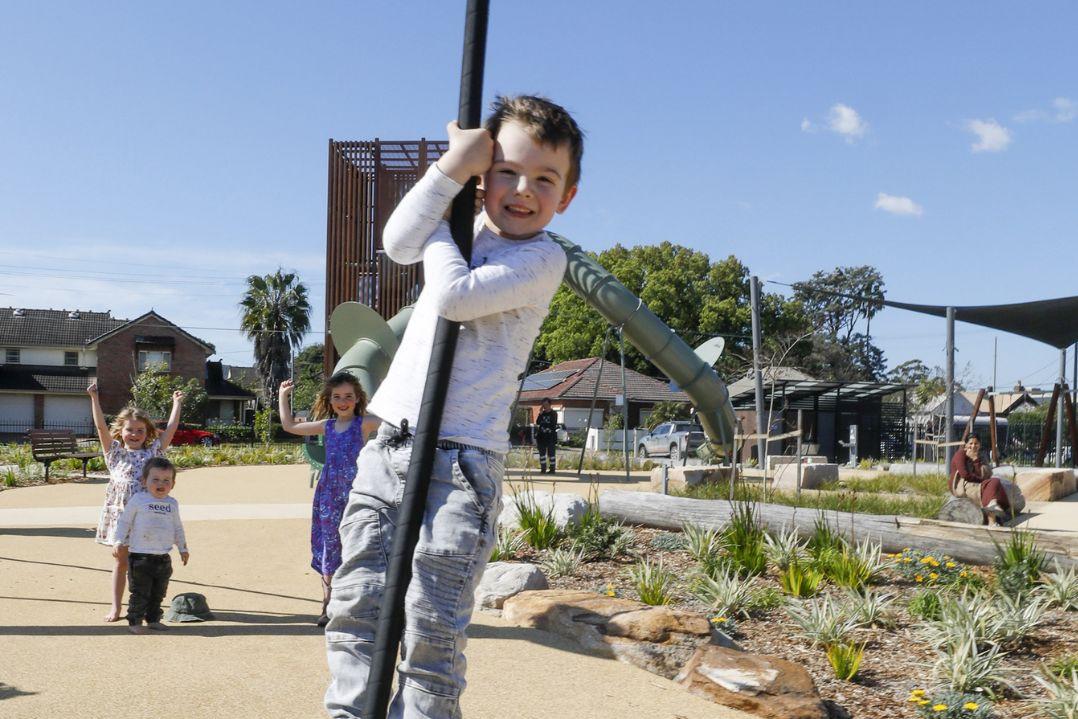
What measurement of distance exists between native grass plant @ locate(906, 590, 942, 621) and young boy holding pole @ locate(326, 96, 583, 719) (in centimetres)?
433

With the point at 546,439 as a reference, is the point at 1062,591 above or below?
below

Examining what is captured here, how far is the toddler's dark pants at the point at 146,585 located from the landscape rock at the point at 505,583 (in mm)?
1900

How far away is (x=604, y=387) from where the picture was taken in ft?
149

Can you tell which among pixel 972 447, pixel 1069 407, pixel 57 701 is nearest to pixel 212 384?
pixel 1069 407

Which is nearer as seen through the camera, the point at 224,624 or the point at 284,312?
the point at 224,624

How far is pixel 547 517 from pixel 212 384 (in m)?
46.3

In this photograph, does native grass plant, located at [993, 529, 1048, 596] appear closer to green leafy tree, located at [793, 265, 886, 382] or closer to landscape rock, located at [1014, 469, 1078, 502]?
landscape rock, located at [1014, 469, 1078, 502]

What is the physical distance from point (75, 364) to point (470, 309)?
170 ft

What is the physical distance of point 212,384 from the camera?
2008 inches

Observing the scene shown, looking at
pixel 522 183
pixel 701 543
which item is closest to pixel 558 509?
pixel 701 543

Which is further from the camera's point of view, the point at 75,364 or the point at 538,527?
the point at 75,364

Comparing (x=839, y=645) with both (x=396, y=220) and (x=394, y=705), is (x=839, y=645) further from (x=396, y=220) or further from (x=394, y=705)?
(x=396, y=220)

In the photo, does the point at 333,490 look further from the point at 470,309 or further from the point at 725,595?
the point at 470,309

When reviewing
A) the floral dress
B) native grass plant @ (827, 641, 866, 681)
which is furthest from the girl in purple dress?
native grass plant @ (827, 641, 866, 681)
